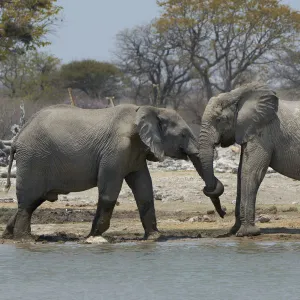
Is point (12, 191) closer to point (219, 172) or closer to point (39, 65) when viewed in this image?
point (219, 172)

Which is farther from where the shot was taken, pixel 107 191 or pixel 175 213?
pixel 175 213

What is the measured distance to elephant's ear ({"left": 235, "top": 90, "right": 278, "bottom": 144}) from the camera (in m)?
14.1

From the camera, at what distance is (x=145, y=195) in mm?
13930

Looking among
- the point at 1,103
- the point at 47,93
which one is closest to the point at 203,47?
the point at 47,93

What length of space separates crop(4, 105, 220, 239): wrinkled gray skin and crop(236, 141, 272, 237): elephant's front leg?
73cm

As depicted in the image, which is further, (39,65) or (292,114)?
(39,65)

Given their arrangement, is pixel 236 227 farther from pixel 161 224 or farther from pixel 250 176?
pixel 161 224

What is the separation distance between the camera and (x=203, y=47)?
59.0 m

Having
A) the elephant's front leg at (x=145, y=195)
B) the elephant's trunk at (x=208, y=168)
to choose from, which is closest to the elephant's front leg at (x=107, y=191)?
the elephant's front leg at (x=145, y=195)

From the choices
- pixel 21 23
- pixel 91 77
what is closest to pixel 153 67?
pixel 91 77

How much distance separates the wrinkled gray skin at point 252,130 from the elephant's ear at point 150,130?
70 cm

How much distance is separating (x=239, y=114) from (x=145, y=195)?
1613mm

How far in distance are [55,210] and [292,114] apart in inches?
199

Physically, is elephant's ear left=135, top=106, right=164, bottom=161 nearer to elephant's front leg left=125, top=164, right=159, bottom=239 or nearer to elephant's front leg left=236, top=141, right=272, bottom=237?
elephant's front leg left=125, top=164, right=159, bottom=239
